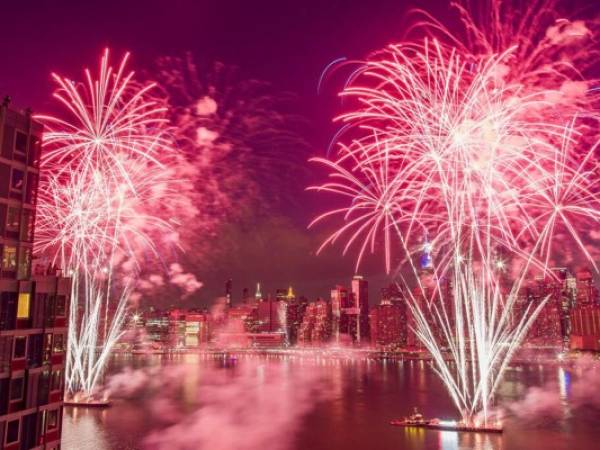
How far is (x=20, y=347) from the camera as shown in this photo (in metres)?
14.1

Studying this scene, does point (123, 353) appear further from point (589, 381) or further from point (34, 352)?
point (34, 352)

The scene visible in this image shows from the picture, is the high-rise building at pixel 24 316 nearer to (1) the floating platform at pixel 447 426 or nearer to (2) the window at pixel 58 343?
(2) the window at pixel 58 343

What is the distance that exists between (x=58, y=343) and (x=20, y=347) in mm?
1487

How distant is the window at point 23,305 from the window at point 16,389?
170cm

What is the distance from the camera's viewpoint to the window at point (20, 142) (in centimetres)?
1480

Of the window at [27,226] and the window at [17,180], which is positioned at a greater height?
the window at [17,180]

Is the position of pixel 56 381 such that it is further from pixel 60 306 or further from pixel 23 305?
pixel 23 305

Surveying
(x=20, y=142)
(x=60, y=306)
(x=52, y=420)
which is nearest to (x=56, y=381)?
(x=52, y=420)

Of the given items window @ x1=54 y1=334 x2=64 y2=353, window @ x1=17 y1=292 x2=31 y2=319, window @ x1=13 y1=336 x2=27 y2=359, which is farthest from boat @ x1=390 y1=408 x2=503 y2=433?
window @ x1=17 y1=292 x2=31 y2=319

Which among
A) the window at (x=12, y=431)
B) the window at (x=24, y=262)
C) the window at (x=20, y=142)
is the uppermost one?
the window at (x=20, y=142)

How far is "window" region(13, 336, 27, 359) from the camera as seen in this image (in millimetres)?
13961

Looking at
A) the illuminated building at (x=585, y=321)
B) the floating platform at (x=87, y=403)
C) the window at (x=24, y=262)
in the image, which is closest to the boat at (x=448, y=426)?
the floating platform at (x=87, y=403)

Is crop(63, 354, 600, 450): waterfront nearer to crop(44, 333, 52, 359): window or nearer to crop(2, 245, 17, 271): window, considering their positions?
crop(44, 333, 52, 359): window

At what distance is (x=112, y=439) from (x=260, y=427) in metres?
9.83
